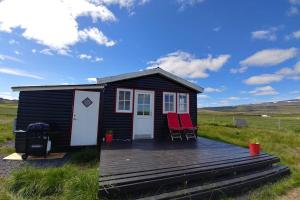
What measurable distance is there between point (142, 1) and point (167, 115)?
15.7ft

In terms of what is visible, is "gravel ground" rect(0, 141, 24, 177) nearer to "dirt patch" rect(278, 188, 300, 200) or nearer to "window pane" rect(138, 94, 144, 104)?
"window pane" rect(138, 94, 144, 104)

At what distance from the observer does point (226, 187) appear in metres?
3.91

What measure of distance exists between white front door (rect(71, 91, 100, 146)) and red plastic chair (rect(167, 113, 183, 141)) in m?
2.96

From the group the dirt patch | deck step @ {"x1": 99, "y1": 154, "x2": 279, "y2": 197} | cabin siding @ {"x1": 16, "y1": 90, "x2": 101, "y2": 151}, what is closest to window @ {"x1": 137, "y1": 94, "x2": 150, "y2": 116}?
cabin siding @ {"x1": 16, "y1": 90, "x2": 101, "y2": 151}

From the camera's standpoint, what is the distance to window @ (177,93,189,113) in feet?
30.5

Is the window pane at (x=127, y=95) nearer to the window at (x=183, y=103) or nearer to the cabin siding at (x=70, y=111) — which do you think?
the cabin siding at (x=70, y=111)

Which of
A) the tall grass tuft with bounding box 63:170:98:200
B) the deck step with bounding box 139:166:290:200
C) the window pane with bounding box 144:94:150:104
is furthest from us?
the window pane with bounding box 144:94:150:104

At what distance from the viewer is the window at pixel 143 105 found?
8.55m

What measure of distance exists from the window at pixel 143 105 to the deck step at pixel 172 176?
14.4 ft

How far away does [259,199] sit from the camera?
3727 millimetres

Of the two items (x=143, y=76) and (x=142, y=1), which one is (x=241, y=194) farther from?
(x=142, y=1)

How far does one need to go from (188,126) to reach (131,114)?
252 centimetres

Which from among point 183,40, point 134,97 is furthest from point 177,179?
point 183,40

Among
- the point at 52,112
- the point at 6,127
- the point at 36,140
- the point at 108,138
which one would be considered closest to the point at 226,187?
the point at 108,138
